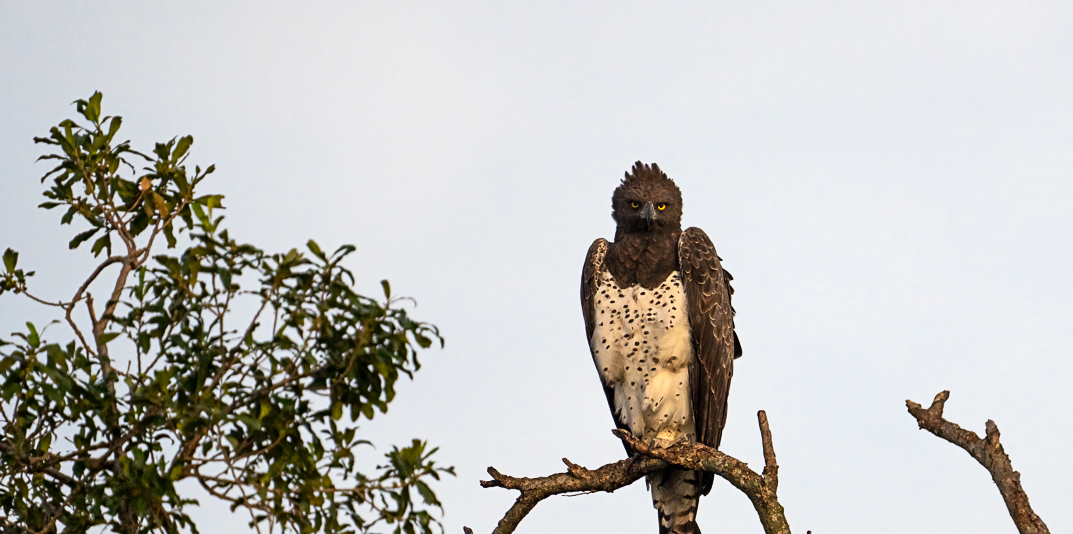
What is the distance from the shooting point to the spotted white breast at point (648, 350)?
332 inches

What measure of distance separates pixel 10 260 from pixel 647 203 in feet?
17.8

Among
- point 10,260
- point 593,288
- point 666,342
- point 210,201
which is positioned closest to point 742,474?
point 666,342

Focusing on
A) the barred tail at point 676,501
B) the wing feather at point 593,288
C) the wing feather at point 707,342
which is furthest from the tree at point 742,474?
the wing feather at point 593,288

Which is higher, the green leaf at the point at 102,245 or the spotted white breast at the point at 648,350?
the spotted white breast at the point at 648,350

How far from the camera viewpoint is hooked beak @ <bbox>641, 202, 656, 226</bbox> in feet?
28.9

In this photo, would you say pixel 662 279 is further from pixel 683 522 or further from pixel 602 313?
pixel 683 522

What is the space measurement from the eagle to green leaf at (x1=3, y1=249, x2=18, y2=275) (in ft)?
16.0

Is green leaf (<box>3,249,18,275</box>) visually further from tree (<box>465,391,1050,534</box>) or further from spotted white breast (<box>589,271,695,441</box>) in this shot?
spotted white breast (<box>589,271,695,441</box>)

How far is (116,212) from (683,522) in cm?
546

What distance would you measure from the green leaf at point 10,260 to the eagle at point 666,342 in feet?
16.0

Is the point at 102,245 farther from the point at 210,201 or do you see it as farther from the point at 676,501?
the point at 676,501

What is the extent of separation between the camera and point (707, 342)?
8500mm

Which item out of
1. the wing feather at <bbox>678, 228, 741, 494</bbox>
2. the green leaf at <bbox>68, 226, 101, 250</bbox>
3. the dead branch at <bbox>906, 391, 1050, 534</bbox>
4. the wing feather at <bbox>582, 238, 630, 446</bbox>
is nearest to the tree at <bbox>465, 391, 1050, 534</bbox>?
the dead branch at <bbox>906, 391, 1050, 534</bbox>

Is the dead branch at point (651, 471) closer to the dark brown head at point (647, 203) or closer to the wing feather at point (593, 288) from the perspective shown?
the wing feather at point (593, 288)
